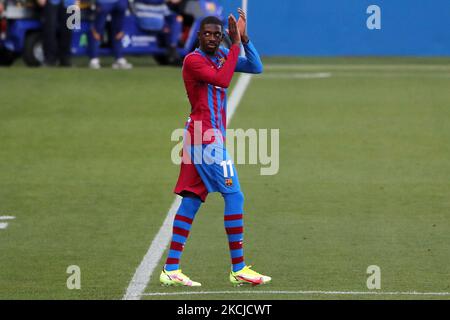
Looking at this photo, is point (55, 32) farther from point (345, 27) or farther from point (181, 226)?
point (181, 226)

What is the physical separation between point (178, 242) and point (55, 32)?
15.9 m

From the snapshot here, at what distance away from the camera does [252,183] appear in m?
14.7

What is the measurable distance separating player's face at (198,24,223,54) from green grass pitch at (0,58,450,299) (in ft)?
5.17

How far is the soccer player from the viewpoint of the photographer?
9453 mm

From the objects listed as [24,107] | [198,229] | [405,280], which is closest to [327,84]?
[24,107]

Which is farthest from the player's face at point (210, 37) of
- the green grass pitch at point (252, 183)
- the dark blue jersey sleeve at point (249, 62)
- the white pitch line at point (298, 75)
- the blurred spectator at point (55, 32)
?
the blurred spectator at point (55, 32)

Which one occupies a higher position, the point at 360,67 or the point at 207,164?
the point at 207,164

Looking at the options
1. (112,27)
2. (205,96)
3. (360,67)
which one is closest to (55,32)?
(112,27)

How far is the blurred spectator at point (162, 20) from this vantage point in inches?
1031

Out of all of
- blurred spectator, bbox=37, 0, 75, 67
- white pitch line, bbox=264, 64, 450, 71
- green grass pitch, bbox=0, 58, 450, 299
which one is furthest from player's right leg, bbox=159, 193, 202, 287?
white pitch line, bbox=264, 64, 450, 71

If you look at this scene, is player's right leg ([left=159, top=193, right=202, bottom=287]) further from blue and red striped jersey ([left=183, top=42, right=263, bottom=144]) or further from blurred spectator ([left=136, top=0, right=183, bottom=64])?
blurred spectator ([left=136, top=0, right=183, bottom=64])

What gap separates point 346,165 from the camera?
51.6ft
